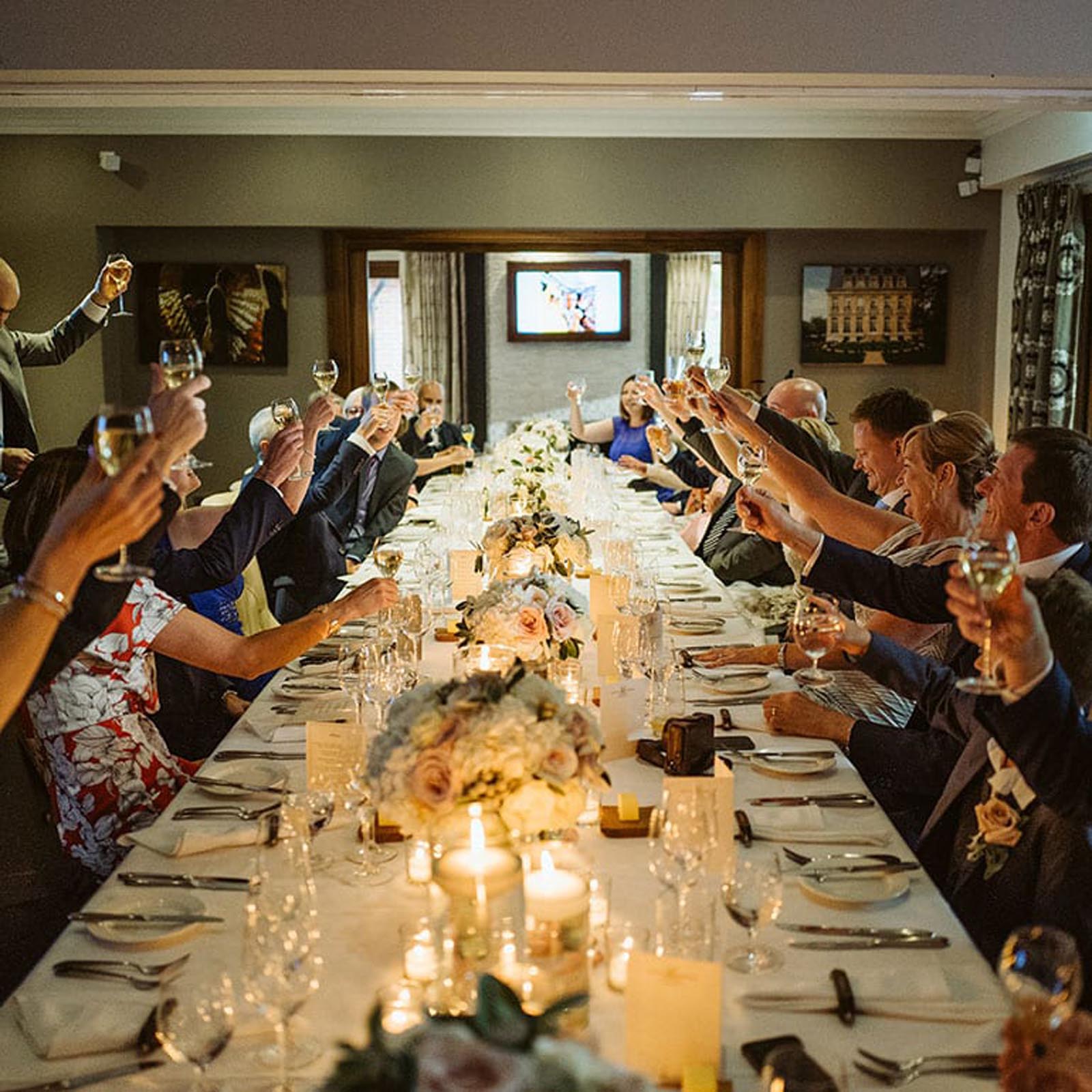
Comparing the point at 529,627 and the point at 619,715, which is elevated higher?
the point at 529,627

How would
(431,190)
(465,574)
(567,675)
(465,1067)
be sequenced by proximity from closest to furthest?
(465,1067) → (567,675) → (465,574) → (431,190)

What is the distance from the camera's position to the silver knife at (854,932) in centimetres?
171

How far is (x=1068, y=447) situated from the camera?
8.00ft

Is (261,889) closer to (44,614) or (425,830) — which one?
(425,830)

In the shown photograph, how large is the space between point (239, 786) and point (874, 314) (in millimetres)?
7889

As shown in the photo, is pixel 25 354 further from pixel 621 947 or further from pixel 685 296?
pixel 685 296

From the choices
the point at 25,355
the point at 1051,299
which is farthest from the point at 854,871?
the point at 1051,299

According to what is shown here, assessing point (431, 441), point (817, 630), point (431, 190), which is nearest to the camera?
point (817, 630)

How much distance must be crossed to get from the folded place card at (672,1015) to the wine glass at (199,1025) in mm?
432

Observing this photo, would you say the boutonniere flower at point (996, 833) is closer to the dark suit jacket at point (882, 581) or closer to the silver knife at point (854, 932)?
the silver knife at point (854, 932)

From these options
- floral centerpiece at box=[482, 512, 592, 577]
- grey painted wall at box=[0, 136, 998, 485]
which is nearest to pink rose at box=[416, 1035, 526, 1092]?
floral centerpiece at box=[482, 512, 592, 577]

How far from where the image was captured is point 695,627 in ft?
12.1

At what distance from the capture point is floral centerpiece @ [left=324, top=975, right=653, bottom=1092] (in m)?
0.86

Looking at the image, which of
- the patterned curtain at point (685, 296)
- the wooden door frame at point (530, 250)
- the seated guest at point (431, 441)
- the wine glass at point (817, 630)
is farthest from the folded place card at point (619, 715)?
the patterned curtain at point (685, 296)
